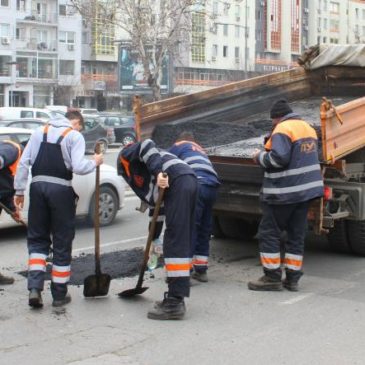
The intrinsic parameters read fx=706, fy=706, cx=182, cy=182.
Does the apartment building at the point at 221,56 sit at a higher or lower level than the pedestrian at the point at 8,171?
higher

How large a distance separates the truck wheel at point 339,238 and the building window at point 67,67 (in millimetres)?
69941

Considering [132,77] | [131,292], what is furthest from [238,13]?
[131,292]

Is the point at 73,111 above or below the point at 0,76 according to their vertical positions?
below

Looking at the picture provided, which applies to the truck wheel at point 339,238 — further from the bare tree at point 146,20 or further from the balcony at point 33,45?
the balcony at point 33,45

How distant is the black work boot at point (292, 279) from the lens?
6773 mm

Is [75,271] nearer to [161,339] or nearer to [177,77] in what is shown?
[161,339]

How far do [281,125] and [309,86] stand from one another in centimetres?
401

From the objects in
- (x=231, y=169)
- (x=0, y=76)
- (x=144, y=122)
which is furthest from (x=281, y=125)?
(x=0, y=76)

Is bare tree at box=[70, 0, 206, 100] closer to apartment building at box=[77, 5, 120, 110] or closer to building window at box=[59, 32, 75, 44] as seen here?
apartment building at box=[77, 5, 120, 110]

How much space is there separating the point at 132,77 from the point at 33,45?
133 feet

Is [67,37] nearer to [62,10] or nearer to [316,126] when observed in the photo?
[62,10]

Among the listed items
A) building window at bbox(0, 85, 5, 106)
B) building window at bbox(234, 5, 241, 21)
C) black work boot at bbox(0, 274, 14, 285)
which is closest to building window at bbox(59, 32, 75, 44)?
building window at bbox(0, 85, 5, 106)

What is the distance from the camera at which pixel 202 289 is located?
6.89 metres

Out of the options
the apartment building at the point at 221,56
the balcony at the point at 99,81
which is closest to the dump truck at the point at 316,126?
the balcony at the point at 99,81
